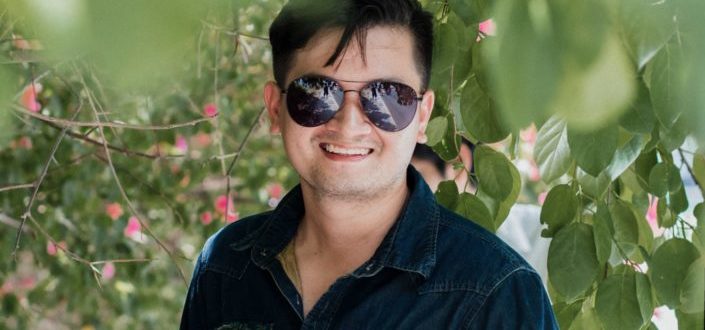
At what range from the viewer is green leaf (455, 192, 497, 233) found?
5.76 feet

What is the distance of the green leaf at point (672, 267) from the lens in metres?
1.57

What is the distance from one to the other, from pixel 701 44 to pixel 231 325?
1.27 meters

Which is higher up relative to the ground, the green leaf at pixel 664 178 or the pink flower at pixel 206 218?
the green leaf at pixel 664 178

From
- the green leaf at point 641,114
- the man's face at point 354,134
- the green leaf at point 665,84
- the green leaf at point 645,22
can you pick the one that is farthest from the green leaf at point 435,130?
the green leaf at point 645,22

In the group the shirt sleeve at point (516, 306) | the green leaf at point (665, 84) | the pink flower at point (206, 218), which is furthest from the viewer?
the pink flower at point (206, 218)

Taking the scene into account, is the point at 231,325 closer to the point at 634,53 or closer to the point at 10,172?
the point at 634,53

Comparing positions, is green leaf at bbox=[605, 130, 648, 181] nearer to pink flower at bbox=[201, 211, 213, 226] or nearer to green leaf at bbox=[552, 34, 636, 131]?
green leaf at bbox=[552, 34, 636, 131]

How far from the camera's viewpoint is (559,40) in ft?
1.59

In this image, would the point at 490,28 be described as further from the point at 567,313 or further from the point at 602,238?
the point at 567,313

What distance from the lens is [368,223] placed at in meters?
1.61

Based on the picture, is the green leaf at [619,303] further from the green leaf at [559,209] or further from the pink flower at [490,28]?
the pink flower at [490,28]

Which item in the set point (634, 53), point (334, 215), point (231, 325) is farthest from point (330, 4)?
point (231, 325)

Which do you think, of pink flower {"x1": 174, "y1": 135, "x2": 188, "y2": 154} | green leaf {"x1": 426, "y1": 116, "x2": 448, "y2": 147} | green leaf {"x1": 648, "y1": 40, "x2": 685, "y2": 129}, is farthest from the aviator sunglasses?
pink flower {"x1": 174, "y1": 135, "x2": 188, "y2": 154}

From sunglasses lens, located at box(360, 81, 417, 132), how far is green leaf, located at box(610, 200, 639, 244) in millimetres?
481
